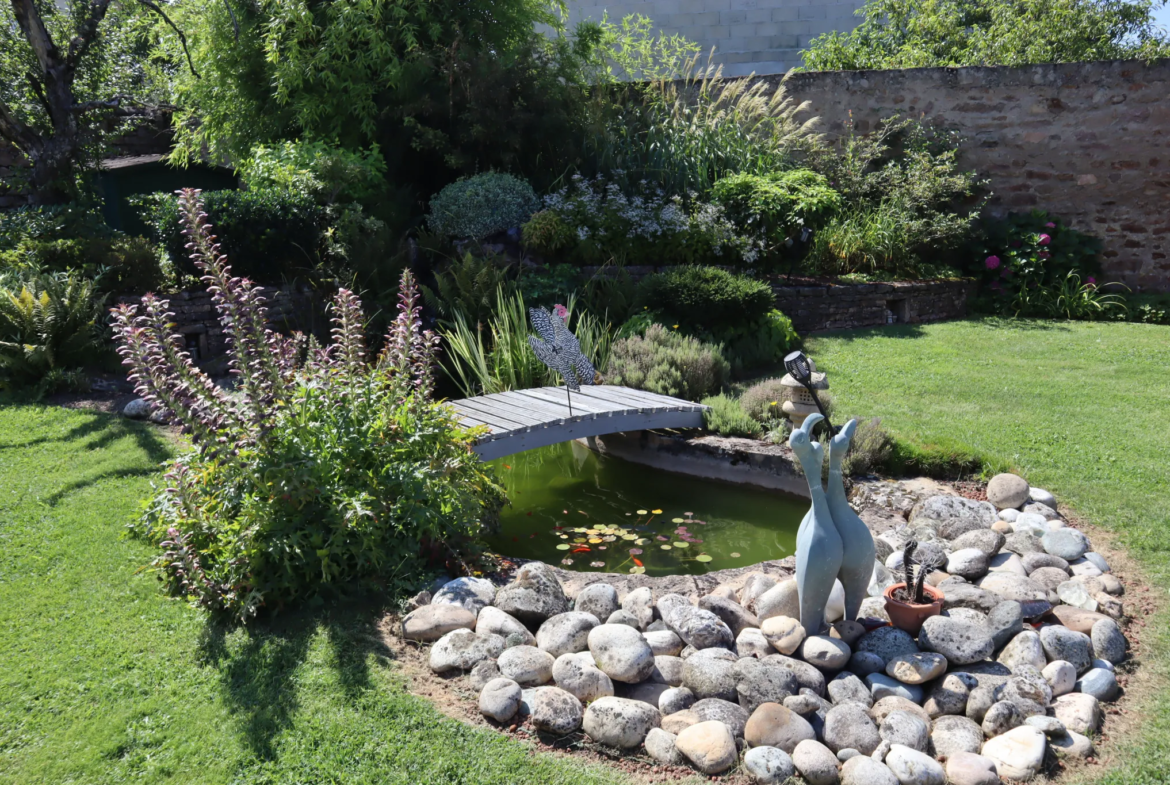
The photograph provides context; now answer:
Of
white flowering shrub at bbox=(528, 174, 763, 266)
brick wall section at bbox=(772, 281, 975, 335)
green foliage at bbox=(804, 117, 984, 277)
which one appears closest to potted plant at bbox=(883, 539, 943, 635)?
brick wall section at bbox=(772, 281, 975, 335)

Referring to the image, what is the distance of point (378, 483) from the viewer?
3.86m

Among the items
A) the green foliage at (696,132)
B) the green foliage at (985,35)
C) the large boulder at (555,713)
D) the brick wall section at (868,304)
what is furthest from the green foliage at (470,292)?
the green foliage at (985,35)

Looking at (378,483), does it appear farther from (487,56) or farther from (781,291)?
(487,56)

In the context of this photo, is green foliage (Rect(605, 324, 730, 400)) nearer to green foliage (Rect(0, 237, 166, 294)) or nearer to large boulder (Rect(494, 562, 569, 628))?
large boulder (Rect(494, 562, 569, 628))

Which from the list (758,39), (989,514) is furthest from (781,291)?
(758,39)

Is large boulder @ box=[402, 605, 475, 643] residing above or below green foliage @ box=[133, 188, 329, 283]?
below

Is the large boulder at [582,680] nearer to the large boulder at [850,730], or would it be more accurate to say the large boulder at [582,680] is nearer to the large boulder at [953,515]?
the large boulder at [850,730]

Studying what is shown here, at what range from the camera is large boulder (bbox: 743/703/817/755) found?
2895 mm

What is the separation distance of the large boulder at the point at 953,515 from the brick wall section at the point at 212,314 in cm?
548

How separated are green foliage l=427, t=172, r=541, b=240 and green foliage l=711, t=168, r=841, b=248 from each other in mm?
2179

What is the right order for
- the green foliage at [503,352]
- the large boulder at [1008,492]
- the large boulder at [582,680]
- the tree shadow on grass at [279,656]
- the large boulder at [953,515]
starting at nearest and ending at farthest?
the tree shadow on grass at [279,656]
the large boulder at [582,680]
the large boulder at [953,515]
the large boulder at [1008,492]
the green foliage at [503,352]

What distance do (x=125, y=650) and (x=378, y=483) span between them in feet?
3.85

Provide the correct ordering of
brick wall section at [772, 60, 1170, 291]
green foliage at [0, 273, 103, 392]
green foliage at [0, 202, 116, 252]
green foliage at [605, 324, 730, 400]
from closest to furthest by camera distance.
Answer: green foliage at [0, 273, 103, 392], green foliage at [605, 324, 730, 400], green foliage at [0, 202, 116, 252], brick wall section at [772, 60, 1170, 291]

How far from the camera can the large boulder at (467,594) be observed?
367cm
